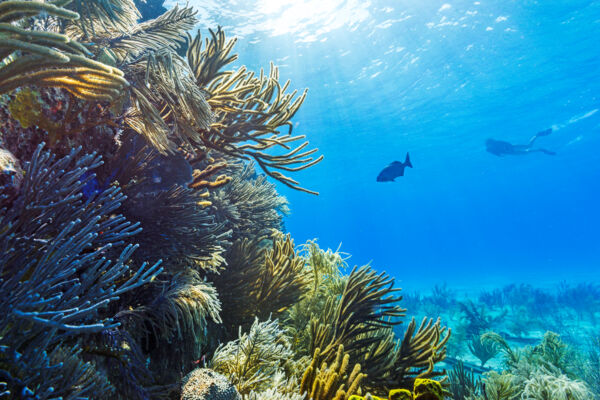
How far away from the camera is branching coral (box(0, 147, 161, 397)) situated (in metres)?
1.21

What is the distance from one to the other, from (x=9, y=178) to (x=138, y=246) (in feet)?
2.95

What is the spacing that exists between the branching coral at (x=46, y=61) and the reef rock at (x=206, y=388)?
2.03 meters

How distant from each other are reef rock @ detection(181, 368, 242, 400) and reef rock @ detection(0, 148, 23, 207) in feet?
5.29

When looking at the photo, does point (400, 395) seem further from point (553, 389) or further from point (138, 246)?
point (553, 389)

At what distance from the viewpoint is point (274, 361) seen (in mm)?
2578

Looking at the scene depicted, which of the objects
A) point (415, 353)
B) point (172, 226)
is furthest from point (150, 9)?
point (415, 353)

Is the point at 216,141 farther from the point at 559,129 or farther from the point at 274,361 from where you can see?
the point at 559,129

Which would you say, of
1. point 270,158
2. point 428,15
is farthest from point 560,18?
point 270,158

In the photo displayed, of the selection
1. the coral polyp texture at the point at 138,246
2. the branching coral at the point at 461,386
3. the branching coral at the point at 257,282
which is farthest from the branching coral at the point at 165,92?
the branching coral at the point at 461,386

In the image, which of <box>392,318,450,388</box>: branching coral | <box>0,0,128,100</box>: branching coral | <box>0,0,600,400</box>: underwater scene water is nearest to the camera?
<box>0,0,128,100</box>: branching coral

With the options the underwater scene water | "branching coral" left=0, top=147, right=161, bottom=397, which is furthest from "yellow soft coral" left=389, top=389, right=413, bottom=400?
"branching coral" left=0, top=147, right=161, bottom=397

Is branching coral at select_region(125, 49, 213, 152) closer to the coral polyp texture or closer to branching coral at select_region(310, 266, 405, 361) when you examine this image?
the coral polyp texture

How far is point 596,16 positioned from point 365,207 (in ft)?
303

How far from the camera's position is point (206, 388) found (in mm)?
1978
